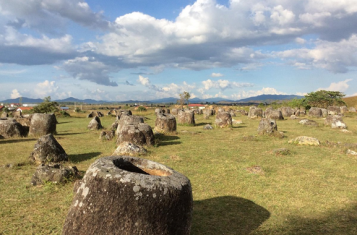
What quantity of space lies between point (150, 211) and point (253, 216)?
11.8ft

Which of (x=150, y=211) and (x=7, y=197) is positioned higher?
(x=150, y=211)

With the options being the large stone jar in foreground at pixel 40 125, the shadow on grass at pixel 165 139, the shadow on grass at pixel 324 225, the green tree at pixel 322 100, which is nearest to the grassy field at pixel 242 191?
the shadow on grass at pixel 324 225

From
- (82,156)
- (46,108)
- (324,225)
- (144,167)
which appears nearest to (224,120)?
(82,156)

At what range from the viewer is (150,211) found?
435cm

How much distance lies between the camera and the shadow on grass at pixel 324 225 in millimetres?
6000

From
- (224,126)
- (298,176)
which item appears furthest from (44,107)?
(298,176)

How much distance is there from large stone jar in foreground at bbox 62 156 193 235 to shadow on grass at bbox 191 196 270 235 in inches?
66.6

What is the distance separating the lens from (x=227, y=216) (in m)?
6.78

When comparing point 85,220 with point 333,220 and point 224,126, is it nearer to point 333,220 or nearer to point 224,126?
point 333,220

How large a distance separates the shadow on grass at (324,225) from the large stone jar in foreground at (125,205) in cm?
284

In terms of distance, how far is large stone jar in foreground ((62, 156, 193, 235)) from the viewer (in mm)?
4262

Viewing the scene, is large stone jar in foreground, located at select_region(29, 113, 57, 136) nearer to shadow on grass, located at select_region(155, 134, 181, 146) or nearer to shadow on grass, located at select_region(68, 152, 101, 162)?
shadow on grass, located at select_region(68, 152, 101, 162)

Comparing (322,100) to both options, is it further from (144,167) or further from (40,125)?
(144,167)

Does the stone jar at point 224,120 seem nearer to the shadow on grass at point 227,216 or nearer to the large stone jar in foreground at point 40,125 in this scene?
the large stone jar in foreground at point 40,125
